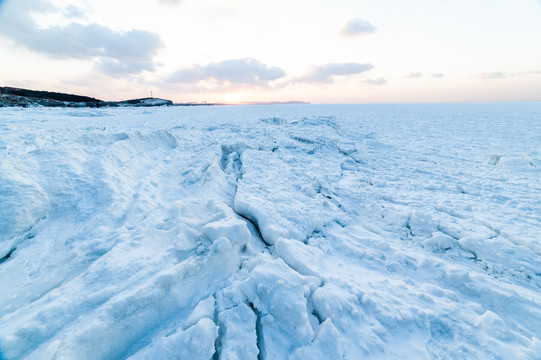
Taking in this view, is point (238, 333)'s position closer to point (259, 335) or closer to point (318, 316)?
point (259, 335)

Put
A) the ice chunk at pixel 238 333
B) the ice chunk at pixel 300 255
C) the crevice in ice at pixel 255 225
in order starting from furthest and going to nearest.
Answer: the crevice in ice at pixel 255 225 < the ice chunk at pixel 300 255 < the ice chunk at pixel 238 333

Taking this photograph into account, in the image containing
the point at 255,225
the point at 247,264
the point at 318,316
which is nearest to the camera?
the point at 318,316

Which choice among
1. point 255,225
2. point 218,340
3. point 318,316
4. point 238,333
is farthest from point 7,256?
point 318,316

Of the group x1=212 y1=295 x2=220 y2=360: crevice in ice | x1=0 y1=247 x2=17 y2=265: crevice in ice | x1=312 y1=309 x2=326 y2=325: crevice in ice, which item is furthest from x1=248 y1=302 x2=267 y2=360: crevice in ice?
x1=0 y1=247 x2=17 y2=265: crevice in ice

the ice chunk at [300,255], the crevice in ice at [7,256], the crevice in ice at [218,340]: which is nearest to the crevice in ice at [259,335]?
the crevice in ice at [218,340]

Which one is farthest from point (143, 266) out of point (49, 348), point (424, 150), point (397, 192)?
point (424, 150)

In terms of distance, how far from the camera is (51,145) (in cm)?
414

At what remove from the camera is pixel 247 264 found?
8.07 ft

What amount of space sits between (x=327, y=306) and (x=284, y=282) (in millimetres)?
451

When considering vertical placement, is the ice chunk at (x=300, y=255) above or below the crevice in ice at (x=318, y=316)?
above

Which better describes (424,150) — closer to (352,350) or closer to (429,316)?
(429,316)

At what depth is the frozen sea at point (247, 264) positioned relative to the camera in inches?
70.2

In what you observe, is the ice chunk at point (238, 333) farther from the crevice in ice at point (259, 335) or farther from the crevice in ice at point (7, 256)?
the crevice in ice at point (7, 256)

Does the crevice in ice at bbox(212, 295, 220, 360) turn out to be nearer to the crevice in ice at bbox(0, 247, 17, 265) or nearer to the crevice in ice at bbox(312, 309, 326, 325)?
the crevice in ice at bbox(312, 309, 326, 325)
